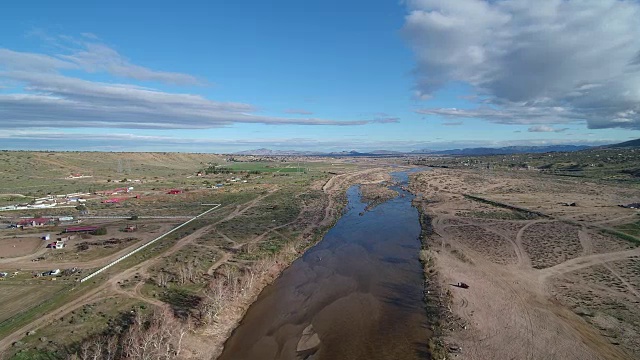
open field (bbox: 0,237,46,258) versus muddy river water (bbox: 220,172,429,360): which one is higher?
open field (bbox: 0,237,46,258)

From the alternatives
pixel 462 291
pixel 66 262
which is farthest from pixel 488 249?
pixel 66 262

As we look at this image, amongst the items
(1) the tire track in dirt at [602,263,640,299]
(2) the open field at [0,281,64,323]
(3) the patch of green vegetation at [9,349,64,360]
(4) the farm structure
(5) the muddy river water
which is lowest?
(5) the muddy river water

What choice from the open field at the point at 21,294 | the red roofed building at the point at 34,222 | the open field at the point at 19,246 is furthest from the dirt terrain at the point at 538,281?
the red roofed building at the point at 34,222

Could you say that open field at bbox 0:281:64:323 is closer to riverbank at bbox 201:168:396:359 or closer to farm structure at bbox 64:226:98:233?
riverbank at bbox 201:168:396:359

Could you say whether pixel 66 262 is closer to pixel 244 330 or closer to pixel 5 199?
pixel 244 330

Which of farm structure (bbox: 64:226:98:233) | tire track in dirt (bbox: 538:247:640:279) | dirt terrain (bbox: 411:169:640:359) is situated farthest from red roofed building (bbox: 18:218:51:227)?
tire track in dirt (bbox: 538:247:640:279)

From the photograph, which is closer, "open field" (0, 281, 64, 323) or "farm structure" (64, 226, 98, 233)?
"open field" (0, 281, 64, 323)

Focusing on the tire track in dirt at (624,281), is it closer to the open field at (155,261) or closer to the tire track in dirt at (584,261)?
the tire track in dirt at (584,261)

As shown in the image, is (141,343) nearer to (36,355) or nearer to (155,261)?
(36,355)
